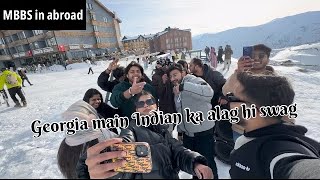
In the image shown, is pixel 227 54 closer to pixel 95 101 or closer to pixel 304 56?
pixel 95 101

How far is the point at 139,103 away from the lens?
2406mm

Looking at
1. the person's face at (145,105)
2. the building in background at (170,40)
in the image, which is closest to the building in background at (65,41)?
the building in background at (170,40)

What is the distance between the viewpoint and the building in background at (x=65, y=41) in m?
44.4

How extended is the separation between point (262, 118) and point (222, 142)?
7.62 ft

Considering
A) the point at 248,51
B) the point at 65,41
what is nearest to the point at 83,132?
the point at 248,51

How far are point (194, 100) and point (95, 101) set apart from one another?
5.15 ft

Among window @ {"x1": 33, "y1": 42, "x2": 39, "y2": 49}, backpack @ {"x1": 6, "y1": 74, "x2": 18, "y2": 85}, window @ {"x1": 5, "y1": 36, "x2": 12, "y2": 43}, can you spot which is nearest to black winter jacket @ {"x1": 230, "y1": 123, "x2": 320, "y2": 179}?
backpack @ {"x1": 6, "y1": 74, "x2": 18, "y2": 85}

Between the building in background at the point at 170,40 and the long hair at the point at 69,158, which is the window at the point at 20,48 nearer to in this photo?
the building in background at the point at 170,40

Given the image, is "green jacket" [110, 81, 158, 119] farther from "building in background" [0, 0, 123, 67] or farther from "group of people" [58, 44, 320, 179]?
"building in background" [0, 0, 123, 67]

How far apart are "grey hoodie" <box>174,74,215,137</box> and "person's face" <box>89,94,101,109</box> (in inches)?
51.5

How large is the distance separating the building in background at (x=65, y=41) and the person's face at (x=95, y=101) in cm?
4060

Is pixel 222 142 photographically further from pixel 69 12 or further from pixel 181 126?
pixel 69 12

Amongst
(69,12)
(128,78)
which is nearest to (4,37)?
(69,12)

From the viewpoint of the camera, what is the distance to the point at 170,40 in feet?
271
